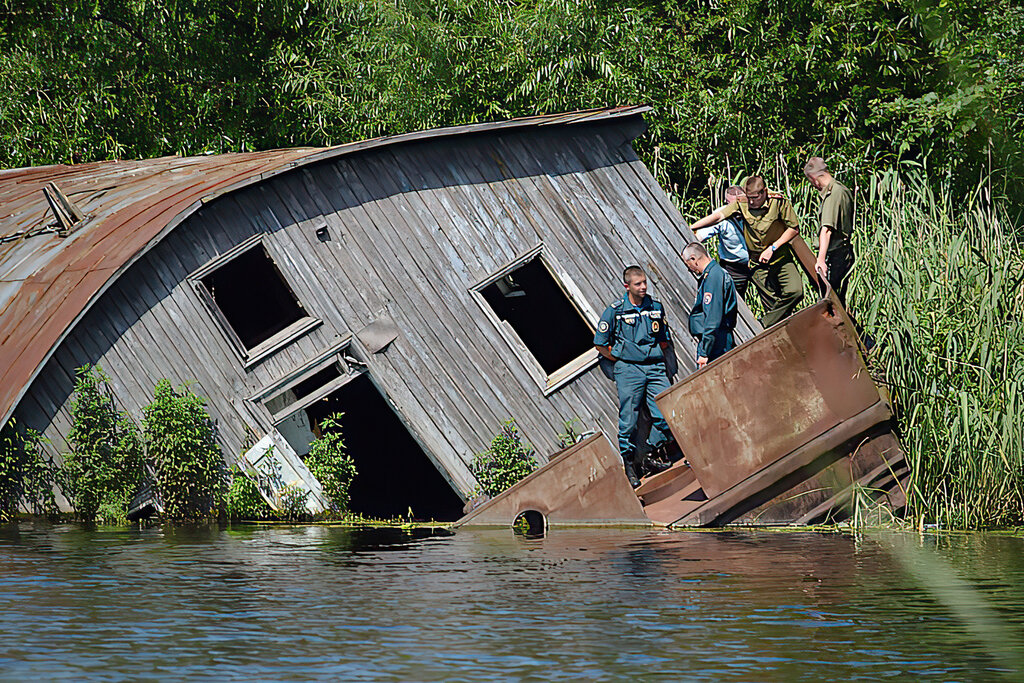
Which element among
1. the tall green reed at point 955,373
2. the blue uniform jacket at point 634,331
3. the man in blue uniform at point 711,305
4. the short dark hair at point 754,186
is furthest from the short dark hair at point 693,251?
the tall green reed at point 955,373

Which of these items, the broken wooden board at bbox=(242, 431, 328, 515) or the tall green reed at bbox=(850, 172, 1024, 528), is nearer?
the tall green reed at bbox=(850, 172, 1024, 528)

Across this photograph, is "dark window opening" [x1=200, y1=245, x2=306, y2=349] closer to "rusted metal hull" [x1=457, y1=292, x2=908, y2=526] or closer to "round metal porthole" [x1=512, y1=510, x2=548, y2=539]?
"round metal porthole" [x1=512, y1=510, x2=548, y2=539]

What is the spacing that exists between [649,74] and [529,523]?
9037 millimetres

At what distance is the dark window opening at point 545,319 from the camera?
17578 millimetres

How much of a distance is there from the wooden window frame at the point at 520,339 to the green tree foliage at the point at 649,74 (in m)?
5.00

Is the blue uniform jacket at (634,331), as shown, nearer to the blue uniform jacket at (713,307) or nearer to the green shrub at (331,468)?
the blue uniform jacket at (713,307)

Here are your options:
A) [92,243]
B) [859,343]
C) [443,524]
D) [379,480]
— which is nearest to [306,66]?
[379,480]

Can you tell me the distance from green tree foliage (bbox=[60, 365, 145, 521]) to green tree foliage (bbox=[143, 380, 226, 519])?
201 mm

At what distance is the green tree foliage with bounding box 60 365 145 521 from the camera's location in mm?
12344

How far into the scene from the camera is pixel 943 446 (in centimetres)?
1120

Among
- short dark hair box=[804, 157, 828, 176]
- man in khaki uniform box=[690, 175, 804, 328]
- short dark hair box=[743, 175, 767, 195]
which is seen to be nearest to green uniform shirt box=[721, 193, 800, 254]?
man in khaki uniform box=[690, 175, 804, 328]

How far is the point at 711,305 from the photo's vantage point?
42.0 ft

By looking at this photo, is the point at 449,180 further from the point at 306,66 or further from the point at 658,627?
the point at 306,66

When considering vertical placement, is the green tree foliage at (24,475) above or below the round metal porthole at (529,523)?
above
